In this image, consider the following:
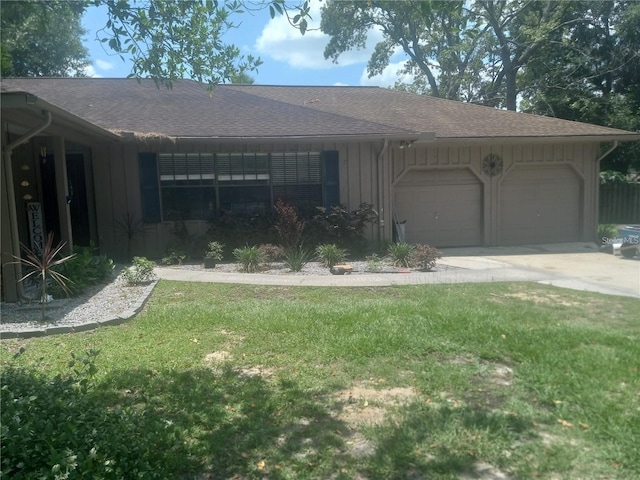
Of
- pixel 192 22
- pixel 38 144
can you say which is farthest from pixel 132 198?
pixel 192 22

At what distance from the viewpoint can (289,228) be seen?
37.0 ft

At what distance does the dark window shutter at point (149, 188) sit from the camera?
1195cm

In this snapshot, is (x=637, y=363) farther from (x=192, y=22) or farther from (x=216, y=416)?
(x=192, y=22)

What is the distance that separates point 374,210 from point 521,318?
6656 mm

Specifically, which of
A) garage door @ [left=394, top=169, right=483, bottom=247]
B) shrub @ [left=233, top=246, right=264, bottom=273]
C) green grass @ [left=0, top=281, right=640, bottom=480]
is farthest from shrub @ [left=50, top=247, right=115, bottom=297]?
garage door @ [left=394, top=169, right=483, bottom=247]

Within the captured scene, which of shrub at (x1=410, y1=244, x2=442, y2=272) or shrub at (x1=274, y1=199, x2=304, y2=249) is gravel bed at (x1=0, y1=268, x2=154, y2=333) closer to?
shrub at (x1=274, y1=199, x2=304, y2=249)

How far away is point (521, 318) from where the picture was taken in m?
6.32

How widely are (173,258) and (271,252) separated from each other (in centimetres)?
208

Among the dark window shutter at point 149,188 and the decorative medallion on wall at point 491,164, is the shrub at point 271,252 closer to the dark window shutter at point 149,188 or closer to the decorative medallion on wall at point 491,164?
the dark window shutter at point 149,188

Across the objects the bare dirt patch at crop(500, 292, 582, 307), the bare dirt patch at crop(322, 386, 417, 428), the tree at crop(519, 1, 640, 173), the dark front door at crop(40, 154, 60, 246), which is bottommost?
the bare dirt patch at crop(322, 386, 417, 428)

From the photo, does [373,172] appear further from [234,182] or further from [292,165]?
[234,182]

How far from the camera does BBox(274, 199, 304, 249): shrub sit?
1122 centimetres

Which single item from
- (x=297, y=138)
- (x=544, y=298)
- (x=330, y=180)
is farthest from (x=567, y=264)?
(x=297, y=138)

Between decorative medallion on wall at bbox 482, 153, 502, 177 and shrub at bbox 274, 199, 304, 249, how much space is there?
217 inches
